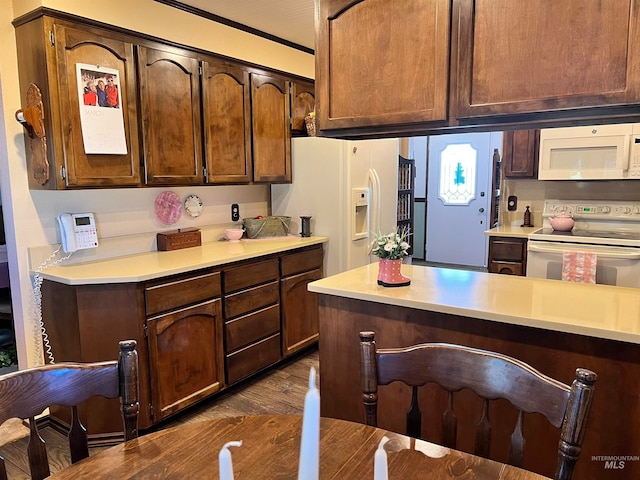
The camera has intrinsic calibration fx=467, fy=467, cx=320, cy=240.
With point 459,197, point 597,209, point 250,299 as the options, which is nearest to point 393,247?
point 250,299

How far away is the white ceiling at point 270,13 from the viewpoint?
2.99 meters

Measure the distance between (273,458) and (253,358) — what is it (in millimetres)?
2172

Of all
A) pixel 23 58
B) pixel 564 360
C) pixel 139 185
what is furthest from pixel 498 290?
pixel 23 58

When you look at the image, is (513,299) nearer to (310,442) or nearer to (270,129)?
(310,442)

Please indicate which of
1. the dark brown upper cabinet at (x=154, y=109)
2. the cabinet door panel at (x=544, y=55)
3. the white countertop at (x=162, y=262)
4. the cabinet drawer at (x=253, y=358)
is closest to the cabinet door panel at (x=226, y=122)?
the dark brown upper cabinet at (x=154, y=109)

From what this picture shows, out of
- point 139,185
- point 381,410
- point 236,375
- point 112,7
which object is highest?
point 112,7

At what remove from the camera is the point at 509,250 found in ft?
12.4

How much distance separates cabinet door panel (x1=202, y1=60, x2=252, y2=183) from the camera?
3076 millimetres

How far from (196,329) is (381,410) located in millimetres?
1222

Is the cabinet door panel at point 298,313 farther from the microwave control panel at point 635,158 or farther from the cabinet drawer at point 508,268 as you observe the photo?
the microwave control panel at point 635,158

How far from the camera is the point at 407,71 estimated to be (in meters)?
1.72

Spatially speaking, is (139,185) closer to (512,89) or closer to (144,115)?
(144,115)

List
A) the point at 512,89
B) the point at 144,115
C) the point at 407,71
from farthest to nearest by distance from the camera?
the point at 144,115, the point at 407,71, the point at 512,89

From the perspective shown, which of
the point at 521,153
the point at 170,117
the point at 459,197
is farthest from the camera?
the point at 459,197
